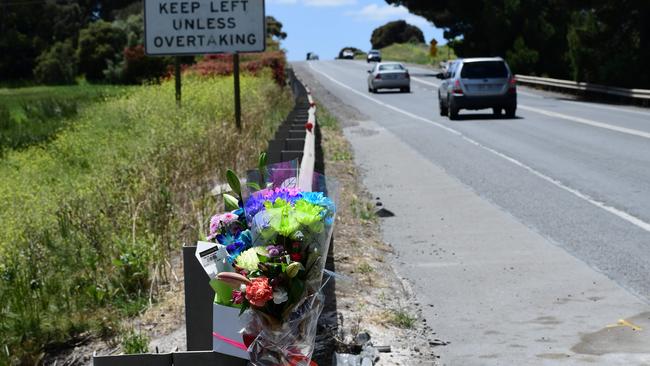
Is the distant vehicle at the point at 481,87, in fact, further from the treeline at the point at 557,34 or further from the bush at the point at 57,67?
the bush at the point at 57,67

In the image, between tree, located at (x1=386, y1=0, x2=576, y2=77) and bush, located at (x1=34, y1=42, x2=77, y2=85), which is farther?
bush, located at (x1=34, y1=42, x2=77, y2=85)

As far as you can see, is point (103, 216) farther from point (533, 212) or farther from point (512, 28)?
point (512, 28)

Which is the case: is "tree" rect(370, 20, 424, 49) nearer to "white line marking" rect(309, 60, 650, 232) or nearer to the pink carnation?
"white line marking" rect(309, 60, 650, 232)

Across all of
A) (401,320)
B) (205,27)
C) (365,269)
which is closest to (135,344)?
(401,320)

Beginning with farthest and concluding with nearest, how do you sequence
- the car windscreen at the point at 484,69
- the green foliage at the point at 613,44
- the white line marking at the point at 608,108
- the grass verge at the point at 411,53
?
the grass verge at the point at 411,53, the green foliage at the point at 613,44, the white line marking at the point at 608,108, the car windscreen at the point at 484,69

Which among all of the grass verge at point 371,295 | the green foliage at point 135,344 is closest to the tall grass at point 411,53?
the grass verge at point 371,295

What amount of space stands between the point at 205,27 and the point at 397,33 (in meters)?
127

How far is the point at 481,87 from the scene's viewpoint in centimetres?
2783

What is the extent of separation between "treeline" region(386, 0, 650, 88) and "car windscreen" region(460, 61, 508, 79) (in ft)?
37.3

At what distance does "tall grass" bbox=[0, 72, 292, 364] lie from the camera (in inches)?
303

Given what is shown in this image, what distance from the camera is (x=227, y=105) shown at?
19.9m

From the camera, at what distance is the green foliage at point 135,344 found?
6066 millimetres

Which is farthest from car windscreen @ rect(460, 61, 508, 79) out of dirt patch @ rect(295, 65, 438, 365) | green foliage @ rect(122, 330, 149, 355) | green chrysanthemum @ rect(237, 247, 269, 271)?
green chrysanthemum @ rect(237, 247, 269, 271)

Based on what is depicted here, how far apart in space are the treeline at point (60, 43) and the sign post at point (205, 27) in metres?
48.2
